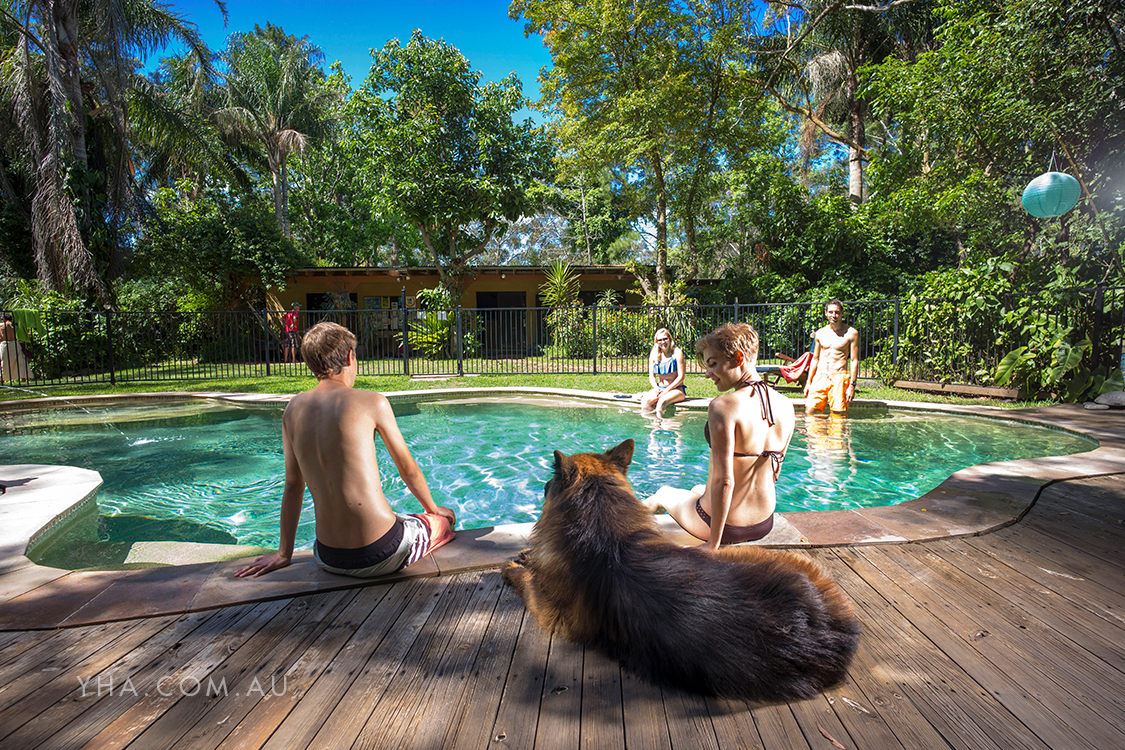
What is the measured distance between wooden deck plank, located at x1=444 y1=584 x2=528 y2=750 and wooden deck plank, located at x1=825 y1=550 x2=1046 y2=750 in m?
1.25

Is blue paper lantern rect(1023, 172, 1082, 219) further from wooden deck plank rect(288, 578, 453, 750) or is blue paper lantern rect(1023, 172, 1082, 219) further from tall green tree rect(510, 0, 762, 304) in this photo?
tall green tree rect(510, 0, 762, 304)

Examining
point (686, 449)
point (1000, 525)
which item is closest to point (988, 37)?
point (686, 449)

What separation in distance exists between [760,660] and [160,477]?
712 cm

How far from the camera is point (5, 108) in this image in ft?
52.0

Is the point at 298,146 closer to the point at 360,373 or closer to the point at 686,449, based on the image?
the point at 360,373

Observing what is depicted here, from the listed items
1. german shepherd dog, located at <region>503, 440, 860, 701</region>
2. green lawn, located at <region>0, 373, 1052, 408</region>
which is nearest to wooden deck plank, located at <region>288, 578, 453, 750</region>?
german shepherd dog, located at <region>503, 440, 860, 701</region>

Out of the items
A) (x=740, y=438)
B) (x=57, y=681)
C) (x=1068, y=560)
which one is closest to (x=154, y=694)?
(x=57, y=681)

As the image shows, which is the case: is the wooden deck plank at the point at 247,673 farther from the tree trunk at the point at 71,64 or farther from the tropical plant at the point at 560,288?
the tree trunk at the point at 71,64

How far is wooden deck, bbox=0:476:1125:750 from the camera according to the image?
5.18 ft

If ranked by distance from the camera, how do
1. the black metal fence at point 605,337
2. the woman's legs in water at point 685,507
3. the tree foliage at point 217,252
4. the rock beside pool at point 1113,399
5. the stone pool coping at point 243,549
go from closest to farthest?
the stone pool coping at point 243,549 < the woman's legs in water at point 685,507 < the rock beside pool at point 1113,399 < the black metal fence at point 605,337 < the tree foliage at point 217,252

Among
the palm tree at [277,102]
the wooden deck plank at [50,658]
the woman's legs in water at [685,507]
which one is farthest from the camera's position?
the palm tree at [277,102]

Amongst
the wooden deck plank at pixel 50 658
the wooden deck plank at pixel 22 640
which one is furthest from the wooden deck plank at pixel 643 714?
the wooden deck plank at pixel 22 640

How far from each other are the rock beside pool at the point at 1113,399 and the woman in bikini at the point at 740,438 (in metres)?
7.98

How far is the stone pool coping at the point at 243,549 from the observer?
7.90 ft
